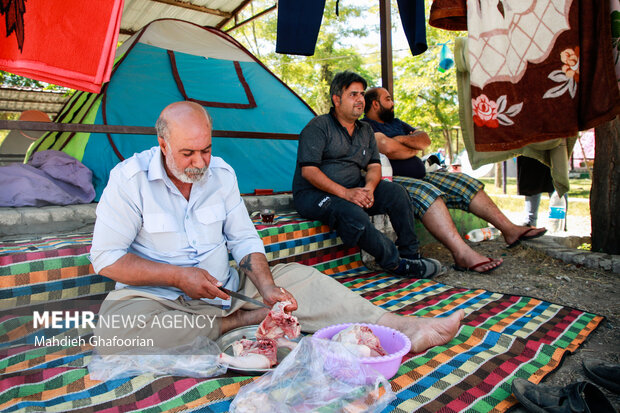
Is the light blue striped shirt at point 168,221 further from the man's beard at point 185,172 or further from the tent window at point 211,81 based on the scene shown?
the tent window at point 211,81

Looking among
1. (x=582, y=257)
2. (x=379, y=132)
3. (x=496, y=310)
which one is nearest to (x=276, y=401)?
(x=496, y=310)

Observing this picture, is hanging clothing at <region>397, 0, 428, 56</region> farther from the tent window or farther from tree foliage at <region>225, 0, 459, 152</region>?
tree foliage at <region>225, 0, 459, 152</region>

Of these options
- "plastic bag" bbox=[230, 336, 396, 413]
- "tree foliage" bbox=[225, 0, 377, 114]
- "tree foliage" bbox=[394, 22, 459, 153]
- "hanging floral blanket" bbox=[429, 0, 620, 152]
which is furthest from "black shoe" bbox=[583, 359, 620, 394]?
"tree foliage" bbox=[225, 0, 377, 114]

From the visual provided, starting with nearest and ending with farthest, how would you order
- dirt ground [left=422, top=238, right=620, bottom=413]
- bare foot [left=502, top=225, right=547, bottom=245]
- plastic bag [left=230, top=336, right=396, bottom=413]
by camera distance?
plastic bag [left=230, top=336, right=396, bottom=413] < dirt ground [left=422, top=238, right=620, bottom=413] < bare foot [left=502, top=225, right=547, bottom=245]

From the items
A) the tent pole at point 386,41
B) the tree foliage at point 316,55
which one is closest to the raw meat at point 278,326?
the tent pole at point 386,41

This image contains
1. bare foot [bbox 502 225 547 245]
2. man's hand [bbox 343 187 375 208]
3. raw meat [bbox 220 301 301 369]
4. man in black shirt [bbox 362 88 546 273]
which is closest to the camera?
raw meat [bbox 220 301 301 369]

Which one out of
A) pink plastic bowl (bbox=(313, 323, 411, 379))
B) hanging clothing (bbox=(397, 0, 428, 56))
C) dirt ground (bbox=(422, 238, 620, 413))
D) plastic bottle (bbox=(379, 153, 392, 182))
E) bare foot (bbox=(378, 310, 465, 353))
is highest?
hanging clothing (bbox=(397, 0, 428, 56))

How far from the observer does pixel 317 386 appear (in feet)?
4.50

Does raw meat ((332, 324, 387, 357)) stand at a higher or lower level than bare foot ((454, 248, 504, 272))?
higher

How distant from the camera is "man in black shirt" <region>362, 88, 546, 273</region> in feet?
11.2

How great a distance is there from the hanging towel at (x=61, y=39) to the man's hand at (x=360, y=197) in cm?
172

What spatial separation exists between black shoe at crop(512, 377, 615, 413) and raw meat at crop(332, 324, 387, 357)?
505mm

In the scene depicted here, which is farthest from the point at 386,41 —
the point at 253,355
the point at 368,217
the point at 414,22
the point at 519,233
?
the point at 253,355

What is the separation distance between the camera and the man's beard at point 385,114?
12.9 ft
